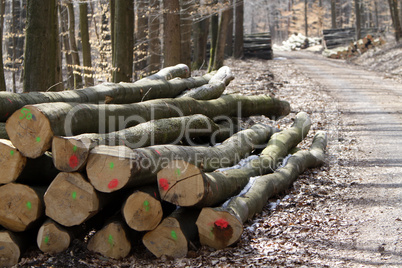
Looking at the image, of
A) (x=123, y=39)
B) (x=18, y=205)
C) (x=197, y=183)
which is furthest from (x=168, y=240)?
(x=123, y=39)

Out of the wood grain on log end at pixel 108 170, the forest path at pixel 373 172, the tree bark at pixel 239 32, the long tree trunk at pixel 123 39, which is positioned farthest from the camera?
the tree bark at pixel 239 32

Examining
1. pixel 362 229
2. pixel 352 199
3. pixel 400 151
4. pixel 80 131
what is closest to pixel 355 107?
pixel 400 151

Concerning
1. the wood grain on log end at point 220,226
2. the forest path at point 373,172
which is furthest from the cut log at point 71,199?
A: the forest path at point 373,172

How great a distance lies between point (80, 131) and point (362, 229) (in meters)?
3.57

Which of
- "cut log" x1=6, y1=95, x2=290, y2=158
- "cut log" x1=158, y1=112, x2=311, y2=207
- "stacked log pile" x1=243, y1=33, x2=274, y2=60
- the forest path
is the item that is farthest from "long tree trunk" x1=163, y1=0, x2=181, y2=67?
"stacked log pile" x1=243, y1=33, x2=274, y2=60

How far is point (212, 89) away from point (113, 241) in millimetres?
4832

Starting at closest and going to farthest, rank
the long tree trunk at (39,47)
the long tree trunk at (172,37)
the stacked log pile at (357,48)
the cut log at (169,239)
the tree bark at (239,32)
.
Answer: the cut log at (169,239)
the long tree trunk at (39,47)
the long tree trunk at (172,37)
the tree bark at (239,32)
the stacked log pile at (357,48)

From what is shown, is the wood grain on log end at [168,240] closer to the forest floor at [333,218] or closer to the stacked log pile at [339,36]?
the forest floor at [333,218]

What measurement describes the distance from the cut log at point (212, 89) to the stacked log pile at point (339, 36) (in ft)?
90.7

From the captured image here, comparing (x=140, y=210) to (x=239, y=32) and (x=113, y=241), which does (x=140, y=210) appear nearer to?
(x=113, y=241)

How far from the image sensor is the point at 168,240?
452 cm

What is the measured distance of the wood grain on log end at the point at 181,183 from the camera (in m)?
4.46

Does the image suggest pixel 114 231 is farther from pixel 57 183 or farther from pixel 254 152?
Result: pixel 254 152

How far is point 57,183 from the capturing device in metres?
4.43
